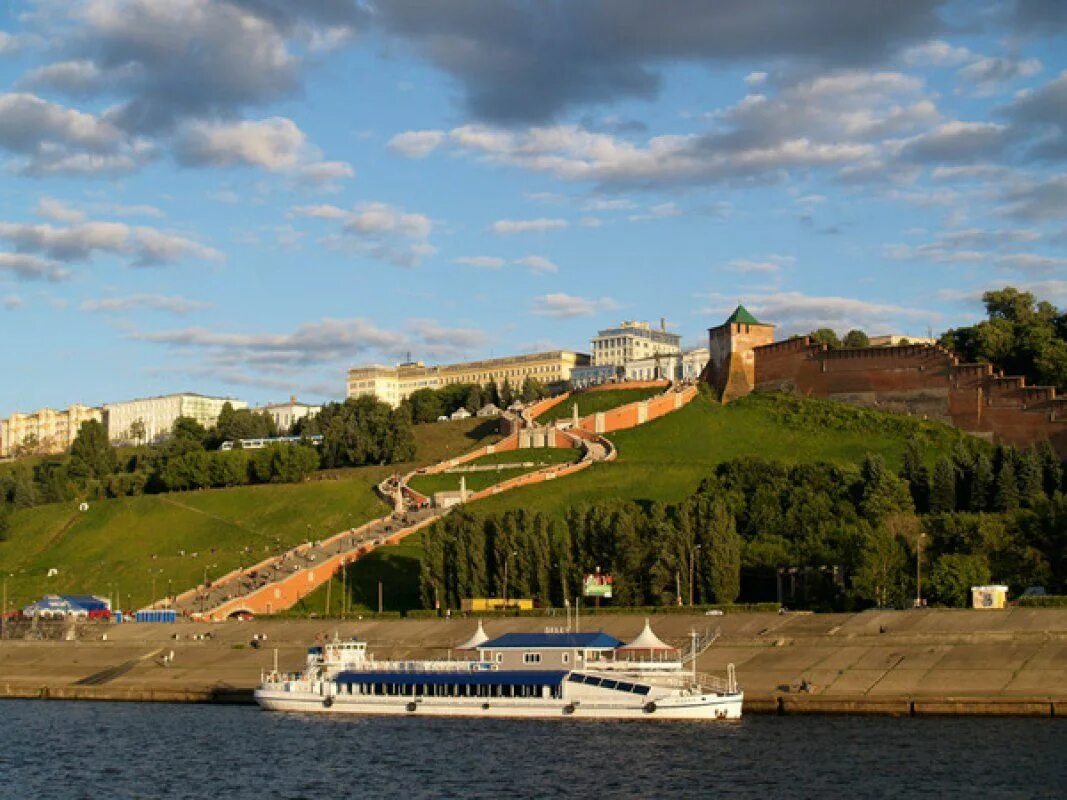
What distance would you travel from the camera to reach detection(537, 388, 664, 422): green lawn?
17873cm

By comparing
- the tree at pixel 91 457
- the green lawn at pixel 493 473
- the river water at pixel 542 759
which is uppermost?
the tree at pixel 91 457

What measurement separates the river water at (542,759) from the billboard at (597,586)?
26.1m

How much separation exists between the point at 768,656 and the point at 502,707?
15508 mm

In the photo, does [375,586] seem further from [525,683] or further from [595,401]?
[595,401]

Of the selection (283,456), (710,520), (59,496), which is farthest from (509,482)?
(59,496)

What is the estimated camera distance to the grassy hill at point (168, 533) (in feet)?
439

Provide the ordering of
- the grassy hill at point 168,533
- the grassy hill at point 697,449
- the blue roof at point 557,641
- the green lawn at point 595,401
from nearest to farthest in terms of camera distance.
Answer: the blue roof at point 557,641
the grassy hill at point 697,449
the grassy hill at point 168,533
the green lawn at point 595,401

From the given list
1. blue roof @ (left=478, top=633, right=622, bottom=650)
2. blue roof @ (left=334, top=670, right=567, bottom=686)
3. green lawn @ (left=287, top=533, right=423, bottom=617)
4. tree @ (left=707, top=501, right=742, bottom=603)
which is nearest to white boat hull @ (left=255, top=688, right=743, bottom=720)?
blue roof @ (left=334, top=670, right=567, bottom=686)

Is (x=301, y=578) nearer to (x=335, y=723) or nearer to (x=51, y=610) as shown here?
(x=51, y=610)

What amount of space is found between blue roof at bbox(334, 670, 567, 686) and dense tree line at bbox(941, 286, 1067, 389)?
8874cm

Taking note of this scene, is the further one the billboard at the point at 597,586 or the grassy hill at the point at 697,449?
the grassy hill at the point at 697,449

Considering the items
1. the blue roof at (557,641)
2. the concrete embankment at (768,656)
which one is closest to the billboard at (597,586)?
the concrete embankment at (768,656)

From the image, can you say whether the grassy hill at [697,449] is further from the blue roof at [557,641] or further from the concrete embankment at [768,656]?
the blue roof at [557,641]

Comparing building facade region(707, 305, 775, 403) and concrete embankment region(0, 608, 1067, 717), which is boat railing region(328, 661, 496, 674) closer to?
concrete embankment region(0, 608, 1067, 717)
